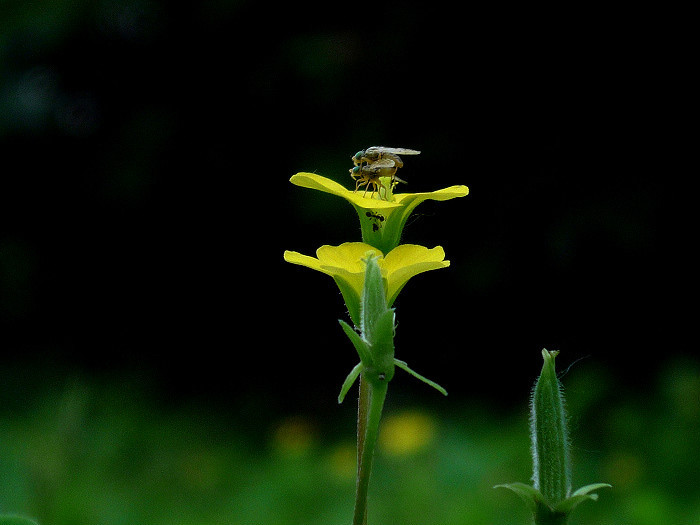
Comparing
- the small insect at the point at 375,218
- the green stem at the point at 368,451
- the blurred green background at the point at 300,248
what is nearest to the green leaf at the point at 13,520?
the green stem at the point at 368,451

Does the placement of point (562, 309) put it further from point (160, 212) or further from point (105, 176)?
→ point (105, 176)

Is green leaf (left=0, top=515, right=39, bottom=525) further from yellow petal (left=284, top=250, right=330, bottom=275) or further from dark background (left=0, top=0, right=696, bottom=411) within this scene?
dark background (left=0, top=0, right=696, bottom=411)

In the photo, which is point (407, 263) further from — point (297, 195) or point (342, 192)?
point (297, 195)

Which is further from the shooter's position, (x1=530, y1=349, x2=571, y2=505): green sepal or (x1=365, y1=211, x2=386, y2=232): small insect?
(x1=365, y1=211, x2=386, y2=232): small insect

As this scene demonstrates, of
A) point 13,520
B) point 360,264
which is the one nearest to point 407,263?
point 360,264

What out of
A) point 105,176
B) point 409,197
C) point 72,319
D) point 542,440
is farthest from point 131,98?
point 542,440

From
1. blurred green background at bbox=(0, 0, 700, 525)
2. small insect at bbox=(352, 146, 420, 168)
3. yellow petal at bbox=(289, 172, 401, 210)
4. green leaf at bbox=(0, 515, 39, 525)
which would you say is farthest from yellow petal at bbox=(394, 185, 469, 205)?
blurred green background at bbox=(0, 0, 700, 525)
